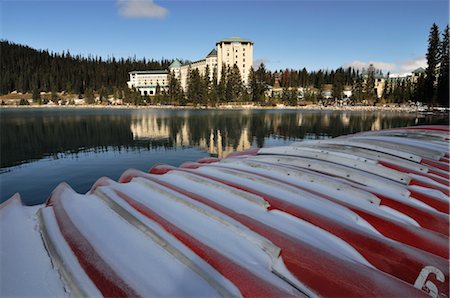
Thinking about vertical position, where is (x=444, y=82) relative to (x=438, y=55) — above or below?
below

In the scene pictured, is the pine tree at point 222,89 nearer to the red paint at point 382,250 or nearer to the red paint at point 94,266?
the red paint at point 382,250

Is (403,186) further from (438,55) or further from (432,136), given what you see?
(438,55)

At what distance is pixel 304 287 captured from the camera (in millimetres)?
2549

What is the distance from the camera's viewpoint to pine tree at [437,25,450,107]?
72375 millimetres

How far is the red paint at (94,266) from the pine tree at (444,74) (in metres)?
87.2

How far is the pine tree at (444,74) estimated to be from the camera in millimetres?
72375

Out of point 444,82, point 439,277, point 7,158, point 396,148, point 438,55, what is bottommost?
point 7,158

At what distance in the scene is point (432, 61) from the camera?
264 feet

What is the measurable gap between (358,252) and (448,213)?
200 cm

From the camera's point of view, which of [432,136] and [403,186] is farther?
[432,136]

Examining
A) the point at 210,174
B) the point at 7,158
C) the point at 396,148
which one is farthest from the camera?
the point at 7,158

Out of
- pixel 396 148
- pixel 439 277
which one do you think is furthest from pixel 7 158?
pixel 439 277

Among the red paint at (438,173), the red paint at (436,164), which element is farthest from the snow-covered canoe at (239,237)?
the red paint at (436,164)

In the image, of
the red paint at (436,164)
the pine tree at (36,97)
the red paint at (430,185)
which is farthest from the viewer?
the pine tree at (36,97)
